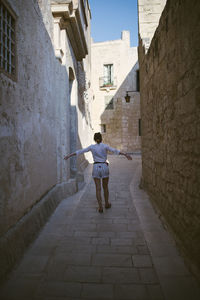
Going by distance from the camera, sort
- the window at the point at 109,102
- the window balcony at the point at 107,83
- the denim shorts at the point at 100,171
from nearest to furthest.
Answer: the denim shorts at the point at 100,171 → the window balcony at the point at 107,83 → the window at the point at 109,102

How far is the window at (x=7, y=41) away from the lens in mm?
2695

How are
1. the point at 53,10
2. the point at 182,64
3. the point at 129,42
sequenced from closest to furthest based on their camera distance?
1. the point at 182,64
2. the point at 53,10
3. the point at 129,42

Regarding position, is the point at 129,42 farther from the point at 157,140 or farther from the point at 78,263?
the point at 78,263

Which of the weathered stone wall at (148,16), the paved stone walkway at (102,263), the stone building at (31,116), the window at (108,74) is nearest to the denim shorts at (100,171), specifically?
the paved stone walkway at (102,263)

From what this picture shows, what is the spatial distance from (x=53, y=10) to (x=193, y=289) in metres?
6.32

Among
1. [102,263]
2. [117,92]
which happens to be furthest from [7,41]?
[117,92]

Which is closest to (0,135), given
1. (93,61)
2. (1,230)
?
(1,230)

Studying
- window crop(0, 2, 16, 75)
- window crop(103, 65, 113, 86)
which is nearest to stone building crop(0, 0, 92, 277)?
window crop(0, 2, 16, 75)

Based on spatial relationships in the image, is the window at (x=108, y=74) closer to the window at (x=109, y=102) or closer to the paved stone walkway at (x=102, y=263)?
the window at (x=109, y=102)

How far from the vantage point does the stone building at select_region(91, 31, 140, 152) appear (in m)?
21.4

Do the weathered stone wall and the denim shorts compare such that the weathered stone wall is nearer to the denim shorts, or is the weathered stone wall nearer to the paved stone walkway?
the denim shorts

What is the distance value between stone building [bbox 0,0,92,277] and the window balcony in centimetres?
1603

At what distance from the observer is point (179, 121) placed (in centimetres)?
308

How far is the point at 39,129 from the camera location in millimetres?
4133
